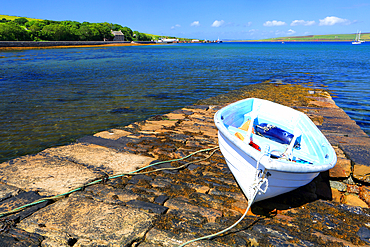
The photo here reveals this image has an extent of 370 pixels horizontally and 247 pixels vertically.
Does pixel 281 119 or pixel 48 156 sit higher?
pixel 281 119

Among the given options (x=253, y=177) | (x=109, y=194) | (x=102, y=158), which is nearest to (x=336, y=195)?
(x=253, y=177)

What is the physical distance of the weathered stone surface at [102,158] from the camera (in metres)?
5.90

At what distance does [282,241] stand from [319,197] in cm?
189

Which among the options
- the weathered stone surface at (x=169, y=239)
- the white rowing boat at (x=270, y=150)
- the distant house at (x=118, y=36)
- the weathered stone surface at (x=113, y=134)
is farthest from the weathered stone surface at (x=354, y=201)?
the distant house at (x=118, y=36)

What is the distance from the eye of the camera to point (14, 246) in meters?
3.39

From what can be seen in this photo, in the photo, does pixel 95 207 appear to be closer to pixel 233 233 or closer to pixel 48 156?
pixel 233 233

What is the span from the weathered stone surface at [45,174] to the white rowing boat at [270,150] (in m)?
3.39

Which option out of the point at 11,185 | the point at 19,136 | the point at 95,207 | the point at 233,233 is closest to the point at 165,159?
the point at 95,207

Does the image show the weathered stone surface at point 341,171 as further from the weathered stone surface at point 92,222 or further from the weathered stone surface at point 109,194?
the weathered stone surface at point 109,194

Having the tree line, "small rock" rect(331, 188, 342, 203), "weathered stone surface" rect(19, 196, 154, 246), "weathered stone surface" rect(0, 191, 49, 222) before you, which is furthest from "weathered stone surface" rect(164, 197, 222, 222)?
the tree line

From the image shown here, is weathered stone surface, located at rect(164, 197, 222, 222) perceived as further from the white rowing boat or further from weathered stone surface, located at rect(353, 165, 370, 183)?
weathered stone surface, located at rect(353, 165, 370, 183)

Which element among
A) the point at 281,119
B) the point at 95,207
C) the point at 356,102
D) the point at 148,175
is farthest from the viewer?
the point at 356,102

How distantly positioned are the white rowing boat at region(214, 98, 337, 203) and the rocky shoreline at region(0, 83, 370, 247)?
1.91 feet

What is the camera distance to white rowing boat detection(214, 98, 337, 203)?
3.91 m
